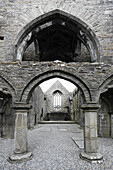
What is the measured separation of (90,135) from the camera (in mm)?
3799

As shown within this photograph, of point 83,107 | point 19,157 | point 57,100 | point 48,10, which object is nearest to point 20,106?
point 19,157

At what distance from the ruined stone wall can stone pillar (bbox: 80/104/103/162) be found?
2.98 metres

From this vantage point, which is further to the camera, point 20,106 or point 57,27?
point 57,27

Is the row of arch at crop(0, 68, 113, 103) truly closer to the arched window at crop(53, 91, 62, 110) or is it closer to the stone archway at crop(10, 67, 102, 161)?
the stone archway at crop(10, 67, 102, 161)

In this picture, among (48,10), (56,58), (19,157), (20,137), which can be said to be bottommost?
(19,157)

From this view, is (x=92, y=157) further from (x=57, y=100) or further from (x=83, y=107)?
(x=57, y=100)

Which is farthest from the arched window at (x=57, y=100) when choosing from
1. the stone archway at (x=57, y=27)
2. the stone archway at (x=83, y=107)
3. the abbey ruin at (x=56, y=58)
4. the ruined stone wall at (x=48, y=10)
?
the stone archway at (x=83, y=107)

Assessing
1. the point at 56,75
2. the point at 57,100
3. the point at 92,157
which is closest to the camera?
the point at 92,157

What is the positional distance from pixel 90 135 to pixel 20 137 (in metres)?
2.06

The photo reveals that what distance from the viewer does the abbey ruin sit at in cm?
385

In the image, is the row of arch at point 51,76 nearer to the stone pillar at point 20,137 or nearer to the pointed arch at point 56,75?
the pointed arch at point 56,75

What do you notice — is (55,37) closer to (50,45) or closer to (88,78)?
(50,45)

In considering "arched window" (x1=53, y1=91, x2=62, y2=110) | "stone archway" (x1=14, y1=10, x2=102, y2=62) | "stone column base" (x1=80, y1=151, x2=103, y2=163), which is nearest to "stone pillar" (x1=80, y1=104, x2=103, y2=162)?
"stone column base" (x1=80, y1=151, x2=103, y2=163)

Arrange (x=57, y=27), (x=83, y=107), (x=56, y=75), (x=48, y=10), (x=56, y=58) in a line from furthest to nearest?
1. (x=56, y=58)
2. (x=57, y=27)
3. (x=48, y=10)
4. (x=56, y=75)
5. (x=83, y=107)
